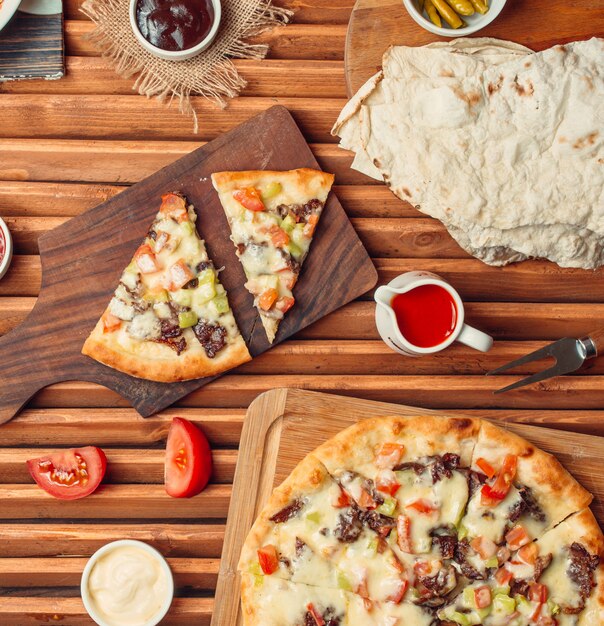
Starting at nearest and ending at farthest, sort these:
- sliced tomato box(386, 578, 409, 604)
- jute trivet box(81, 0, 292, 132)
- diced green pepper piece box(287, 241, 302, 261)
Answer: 1. sliced tomato box(386, 578, 409, 604)
2. diced green pepper piece box(287, 241, 302, 261)
3. jute trivet box(81, 0, 292, 132)

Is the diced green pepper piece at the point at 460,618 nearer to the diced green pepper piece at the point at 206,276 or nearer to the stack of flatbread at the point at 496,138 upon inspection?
the stack of flatbread at the point at 496,138

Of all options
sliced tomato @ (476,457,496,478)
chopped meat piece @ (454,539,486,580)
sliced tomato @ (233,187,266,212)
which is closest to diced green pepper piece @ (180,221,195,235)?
sliced tomato @ (233,187,266,212)

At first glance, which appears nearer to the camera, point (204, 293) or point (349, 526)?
point (349, 526)

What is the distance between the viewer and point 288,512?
4.79 metres

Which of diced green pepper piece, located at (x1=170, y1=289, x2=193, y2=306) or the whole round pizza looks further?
diced green pepper piece, located at (x1=170, y1=289, x2=193, y2=306)

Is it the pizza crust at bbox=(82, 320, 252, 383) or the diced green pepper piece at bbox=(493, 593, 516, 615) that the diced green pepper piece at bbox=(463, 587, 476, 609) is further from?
the pizza crust at bbox=(82, 320, 252, 383)

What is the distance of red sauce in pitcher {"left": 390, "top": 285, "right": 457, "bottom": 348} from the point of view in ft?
16.2

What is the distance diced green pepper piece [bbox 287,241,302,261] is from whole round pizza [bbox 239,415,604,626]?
1.17 m

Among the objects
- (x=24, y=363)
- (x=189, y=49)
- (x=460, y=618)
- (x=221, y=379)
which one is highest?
Answer: (x=189, y=49)

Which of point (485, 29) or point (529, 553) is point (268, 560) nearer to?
point (529, 553)

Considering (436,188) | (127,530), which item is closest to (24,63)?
(436,188)

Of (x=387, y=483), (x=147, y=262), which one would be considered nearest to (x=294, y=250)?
(x=147, y=262)

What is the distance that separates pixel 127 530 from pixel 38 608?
0.77 m

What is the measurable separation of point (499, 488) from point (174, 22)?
3599 mm
